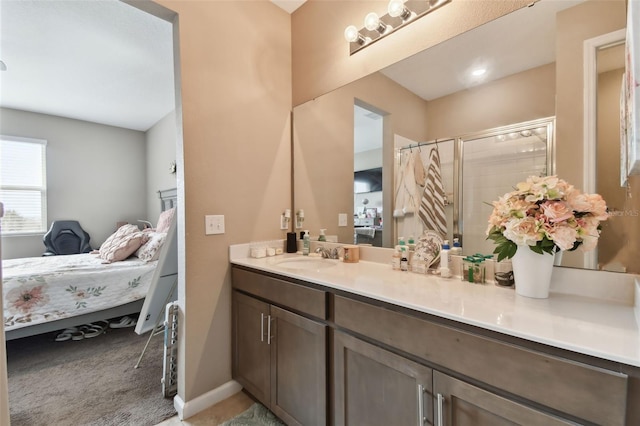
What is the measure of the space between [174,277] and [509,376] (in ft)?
6.69

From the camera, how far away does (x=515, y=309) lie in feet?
2.88

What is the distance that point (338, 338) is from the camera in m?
1.18

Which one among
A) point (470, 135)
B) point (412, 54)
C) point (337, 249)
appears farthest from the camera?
point (337, 249)

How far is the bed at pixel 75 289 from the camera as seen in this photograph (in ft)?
7.24

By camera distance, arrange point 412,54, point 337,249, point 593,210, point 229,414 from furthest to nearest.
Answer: point 337,249, point 229,414, point 412,54, point 593,210

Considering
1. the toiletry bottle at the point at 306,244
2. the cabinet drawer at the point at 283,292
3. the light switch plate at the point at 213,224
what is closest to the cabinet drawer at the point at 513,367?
the cabinet drawer at the point at 283,292

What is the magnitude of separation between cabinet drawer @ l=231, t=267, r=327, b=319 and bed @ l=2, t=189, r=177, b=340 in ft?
2.10

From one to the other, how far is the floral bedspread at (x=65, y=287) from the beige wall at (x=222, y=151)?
1631mm

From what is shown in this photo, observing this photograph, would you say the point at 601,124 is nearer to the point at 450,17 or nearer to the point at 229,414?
the point at 450,17

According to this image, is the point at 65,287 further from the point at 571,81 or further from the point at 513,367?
the point at 571,81

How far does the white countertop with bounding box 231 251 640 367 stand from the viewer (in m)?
0.66

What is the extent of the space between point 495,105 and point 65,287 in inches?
142

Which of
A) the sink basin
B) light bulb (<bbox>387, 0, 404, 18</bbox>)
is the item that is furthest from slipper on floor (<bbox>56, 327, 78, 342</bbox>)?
light bulb (<bbox>387, 0, 404, 18</bbox>)

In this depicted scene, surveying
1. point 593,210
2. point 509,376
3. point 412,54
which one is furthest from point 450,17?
point 509,376
